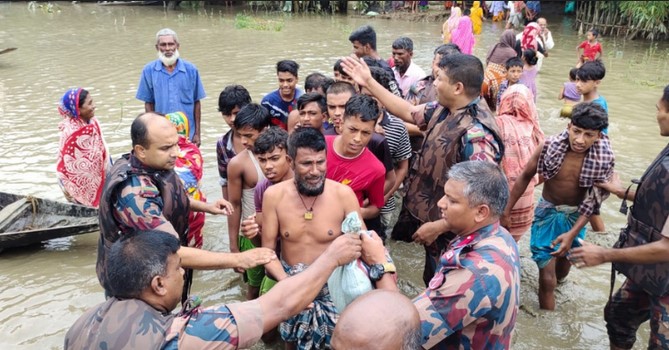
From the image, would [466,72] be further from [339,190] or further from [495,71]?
[495,71]

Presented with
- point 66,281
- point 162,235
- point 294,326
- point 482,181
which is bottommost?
point 66,281

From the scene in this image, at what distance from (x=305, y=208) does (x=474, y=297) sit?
1356 millimetres

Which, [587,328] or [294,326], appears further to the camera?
[587,328]

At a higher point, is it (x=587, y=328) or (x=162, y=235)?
(x=162, y=235)

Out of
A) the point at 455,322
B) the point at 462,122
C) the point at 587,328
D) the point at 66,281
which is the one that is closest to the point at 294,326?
the point at 455,322

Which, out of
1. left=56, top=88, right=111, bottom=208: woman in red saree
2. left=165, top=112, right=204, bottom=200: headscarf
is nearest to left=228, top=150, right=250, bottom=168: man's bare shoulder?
left=165, top=112, right=204, bottom=200: headscarf

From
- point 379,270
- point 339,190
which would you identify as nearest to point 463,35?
point 339,190

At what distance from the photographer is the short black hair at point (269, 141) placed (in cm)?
359

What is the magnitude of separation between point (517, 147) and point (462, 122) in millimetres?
1489

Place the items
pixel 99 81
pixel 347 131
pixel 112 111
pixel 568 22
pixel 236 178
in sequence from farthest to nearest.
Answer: pixel 568 22 < pixel 99 81 < pixel 112 111 < pixel 236 178 < pixel 347 131

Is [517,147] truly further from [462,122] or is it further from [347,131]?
[347,131]

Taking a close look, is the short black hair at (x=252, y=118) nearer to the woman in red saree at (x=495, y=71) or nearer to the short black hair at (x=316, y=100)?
the short black hair at (x=316, y=100)

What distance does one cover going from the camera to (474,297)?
2.19 m

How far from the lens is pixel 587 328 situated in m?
4.16
